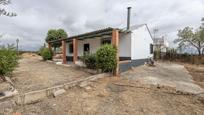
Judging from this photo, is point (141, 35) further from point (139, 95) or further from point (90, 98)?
point (90, 98)

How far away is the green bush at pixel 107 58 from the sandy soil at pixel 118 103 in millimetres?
2266

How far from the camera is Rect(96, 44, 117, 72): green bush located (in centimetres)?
869

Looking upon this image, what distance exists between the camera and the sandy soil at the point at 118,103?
4434 millimetres

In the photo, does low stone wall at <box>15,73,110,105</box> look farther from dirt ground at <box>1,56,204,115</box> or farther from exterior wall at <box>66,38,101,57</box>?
exterior wall at <box>66,38,101,57</box>

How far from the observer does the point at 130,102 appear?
5.15 metres

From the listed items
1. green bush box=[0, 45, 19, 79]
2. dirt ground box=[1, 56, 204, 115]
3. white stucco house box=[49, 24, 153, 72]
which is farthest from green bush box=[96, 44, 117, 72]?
green bush box=[0, 45, 19, 79]

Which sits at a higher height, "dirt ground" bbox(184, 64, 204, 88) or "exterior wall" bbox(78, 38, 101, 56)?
"exterior wall" bbox(78, 38, 101, 56)

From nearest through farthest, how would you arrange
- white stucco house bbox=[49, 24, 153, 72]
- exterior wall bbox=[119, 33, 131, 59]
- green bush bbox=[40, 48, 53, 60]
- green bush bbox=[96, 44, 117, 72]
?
1. green bush bbox=[96, 44, 117, 72]
2. white stucco house bbox=[49, 24, 153, 72]
3. exterior wall bbox=[119, 33, 131, 59]
4. green bush bbox=[40, 48, 53, 60]

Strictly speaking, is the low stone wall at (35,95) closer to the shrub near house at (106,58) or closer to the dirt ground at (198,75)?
the shrub near house at (106,58)

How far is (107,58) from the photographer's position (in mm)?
8672

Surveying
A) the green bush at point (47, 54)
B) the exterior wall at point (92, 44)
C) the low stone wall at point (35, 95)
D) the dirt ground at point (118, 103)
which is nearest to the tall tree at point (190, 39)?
the exterior wall at point (92, 44)

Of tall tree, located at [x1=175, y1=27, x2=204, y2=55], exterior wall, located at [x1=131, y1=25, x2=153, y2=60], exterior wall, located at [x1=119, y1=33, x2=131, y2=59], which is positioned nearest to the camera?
exterior wall, located at [x1=119, y1=33, x2=131, y2=59]

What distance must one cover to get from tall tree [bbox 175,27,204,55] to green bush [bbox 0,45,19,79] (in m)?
24.9

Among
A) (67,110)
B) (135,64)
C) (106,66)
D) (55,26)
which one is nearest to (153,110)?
A: (67,110)
